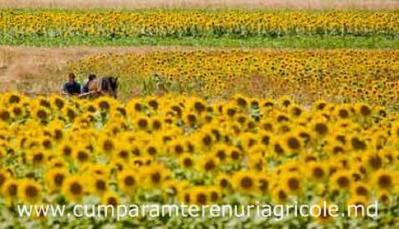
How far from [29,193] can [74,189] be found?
0.87 ft

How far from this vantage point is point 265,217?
624cm

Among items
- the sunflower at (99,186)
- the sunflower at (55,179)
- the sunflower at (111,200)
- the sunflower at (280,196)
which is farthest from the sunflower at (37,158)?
the sunflower at (280,196)

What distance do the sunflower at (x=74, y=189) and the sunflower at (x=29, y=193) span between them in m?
0.15

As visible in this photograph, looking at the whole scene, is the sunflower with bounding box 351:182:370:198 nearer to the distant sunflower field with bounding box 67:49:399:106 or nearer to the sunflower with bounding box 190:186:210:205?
the sunflower with bounding box 190:186:210:205

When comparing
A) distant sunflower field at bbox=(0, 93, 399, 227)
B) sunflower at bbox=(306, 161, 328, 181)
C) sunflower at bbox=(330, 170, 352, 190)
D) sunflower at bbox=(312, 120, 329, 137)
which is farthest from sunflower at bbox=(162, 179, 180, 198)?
sunflower at bbox=(312, 120, 329, 137)

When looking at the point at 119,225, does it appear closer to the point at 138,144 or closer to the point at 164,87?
the point at 138,144

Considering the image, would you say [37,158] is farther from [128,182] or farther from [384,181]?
[384,181]

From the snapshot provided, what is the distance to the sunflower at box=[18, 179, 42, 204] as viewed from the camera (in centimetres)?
629

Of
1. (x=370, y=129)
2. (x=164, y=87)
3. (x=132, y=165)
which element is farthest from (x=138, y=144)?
(x=164, y=87)

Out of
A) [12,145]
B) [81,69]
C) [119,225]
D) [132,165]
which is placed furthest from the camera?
[81,69]

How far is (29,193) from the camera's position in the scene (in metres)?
6.29

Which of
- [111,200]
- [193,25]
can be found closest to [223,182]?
[111,200]

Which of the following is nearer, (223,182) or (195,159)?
(223,182)

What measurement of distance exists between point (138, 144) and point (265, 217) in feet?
3.69
